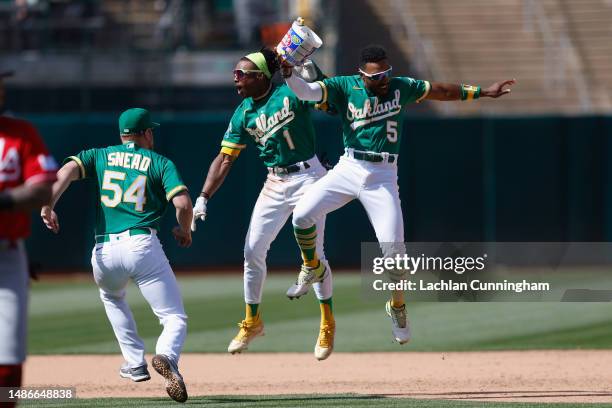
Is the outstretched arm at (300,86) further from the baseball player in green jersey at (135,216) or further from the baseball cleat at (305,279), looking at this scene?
the baseball cleat at (305,279)

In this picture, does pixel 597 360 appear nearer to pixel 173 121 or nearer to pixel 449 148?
pixel 449 148

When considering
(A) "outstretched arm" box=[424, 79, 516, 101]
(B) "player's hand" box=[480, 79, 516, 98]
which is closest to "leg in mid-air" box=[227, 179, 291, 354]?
Answer: (A) "outstretched arm" box=[424, 79, 516, 101]

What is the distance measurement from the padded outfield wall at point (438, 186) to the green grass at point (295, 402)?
1026cm

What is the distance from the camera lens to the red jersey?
19.7 ft

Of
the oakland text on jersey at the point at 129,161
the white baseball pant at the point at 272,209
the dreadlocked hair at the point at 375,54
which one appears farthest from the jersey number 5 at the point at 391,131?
the oakland text on jersey at the point at 129,161

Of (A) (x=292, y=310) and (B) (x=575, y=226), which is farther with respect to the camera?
(B) (x=575, y=226)

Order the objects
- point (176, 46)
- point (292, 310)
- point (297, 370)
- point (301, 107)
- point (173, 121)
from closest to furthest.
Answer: point (301, 107) → point (297, 370) → point (292, 310) → point (173, 121) → point (176, 46)

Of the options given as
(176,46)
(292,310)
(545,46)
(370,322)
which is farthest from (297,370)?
(545,46)

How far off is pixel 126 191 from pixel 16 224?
239 centimetres

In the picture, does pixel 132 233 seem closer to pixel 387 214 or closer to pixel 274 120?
pixel 274 120

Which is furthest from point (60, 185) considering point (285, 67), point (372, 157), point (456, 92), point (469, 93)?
point (469, 93)

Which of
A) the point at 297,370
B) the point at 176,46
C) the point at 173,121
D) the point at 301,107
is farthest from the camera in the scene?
the point at 176,46

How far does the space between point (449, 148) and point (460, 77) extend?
3.34m

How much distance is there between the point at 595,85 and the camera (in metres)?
22.3
